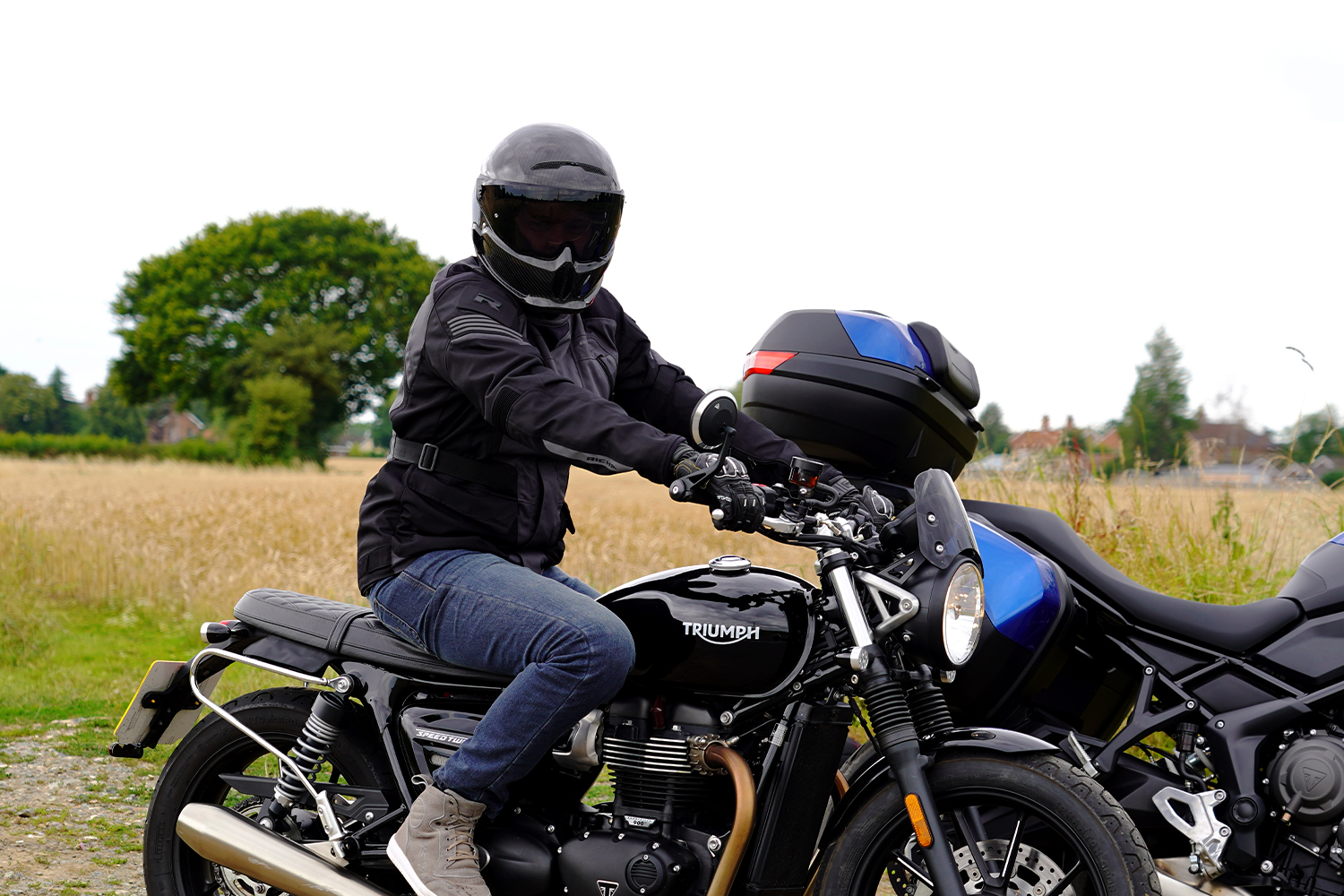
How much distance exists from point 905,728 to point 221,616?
24.9 ft

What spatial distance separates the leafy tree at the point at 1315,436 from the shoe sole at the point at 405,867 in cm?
522

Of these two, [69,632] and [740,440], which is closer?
[740,440]

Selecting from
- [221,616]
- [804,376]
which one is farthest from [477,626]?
[221,616]

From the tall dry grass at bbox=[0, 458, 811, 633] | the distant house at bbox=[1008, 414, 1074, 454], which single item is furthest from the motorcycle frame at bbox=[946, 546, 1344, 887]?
the tall dry grass at bbox=[0, 458, 811, 633]

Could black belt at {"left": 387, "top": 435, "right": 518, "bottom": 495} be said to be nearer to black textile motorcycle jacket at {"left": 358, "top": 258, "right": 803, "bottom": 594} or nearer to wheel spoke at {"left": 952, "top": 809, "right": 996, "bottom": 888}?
black textile motorcycle jacket at {"left": 358, "top": 258, "right": 803, "bottom": 594}

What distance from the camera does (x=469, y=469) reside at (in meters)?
2.92

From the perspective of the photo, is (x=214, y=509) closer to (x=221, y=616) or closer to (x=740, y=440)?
(x=221, y=616)

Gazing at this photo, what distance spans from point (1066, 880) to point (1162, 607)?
39.9 inches

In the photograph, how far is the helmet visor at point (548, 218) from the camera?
2.94 meters

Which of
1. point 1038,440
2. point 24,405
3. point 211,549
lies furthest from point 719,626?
point 24,405

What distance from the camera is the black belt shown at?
2916mm

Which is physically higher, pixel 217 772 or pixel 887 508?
pixel 887 508

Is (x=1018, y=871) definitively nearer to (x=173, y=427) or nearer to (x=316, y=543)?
(x=316, y=543)

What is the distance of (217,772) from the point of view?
11.1ft
